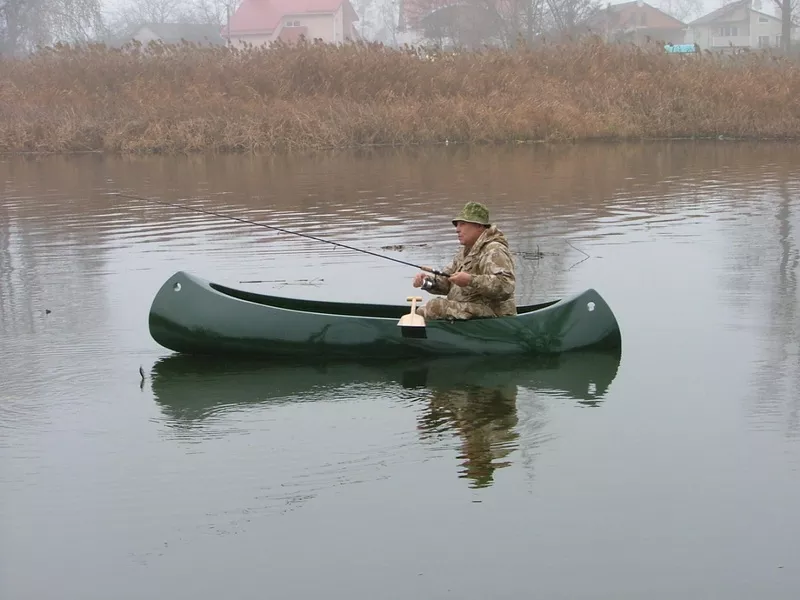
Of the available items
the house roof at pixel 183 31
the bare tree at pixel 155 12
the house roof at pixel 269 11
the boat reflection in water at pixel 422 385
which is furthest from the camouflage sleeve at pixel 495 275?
the bare tree at pixel 155 12

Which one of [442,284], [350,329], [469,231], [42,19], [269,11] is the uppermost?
[269,11]

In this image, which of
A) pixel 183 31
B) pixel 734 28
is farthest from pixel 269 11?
pixel 734 28

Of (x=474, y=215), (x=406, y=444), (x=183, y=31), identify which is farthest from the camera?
(x=183, y=31)

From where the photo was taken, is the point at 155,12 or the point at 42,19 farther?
the point at 155,12

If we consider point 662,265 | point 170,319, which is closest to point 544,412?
point 170,319

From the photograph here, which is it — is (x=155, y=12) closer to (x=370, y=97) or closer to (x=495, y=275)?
(x=370, y=97)

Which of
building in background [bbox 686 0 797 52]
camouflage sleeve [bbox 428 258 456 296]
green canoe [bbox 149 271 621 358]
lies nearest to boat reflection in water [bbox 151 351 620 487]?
green canoe [bbox 149 271 621 358]

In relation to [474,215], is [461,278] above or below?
below

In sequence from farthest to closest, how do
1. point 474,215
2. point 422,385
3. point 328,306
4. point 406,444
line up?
point 328,306
point 474,215
point 422,385
point 406,444

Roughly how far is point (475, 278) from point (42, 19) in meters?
47.2

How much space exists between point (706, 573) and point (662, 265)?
7775 millimetres

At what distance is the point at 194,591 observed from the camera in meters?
4.98

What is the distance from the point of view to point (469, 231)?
8320mm

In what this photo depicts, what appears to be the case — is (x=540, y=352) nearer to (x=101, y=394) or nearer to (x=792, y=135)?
(x=101, y=394)
